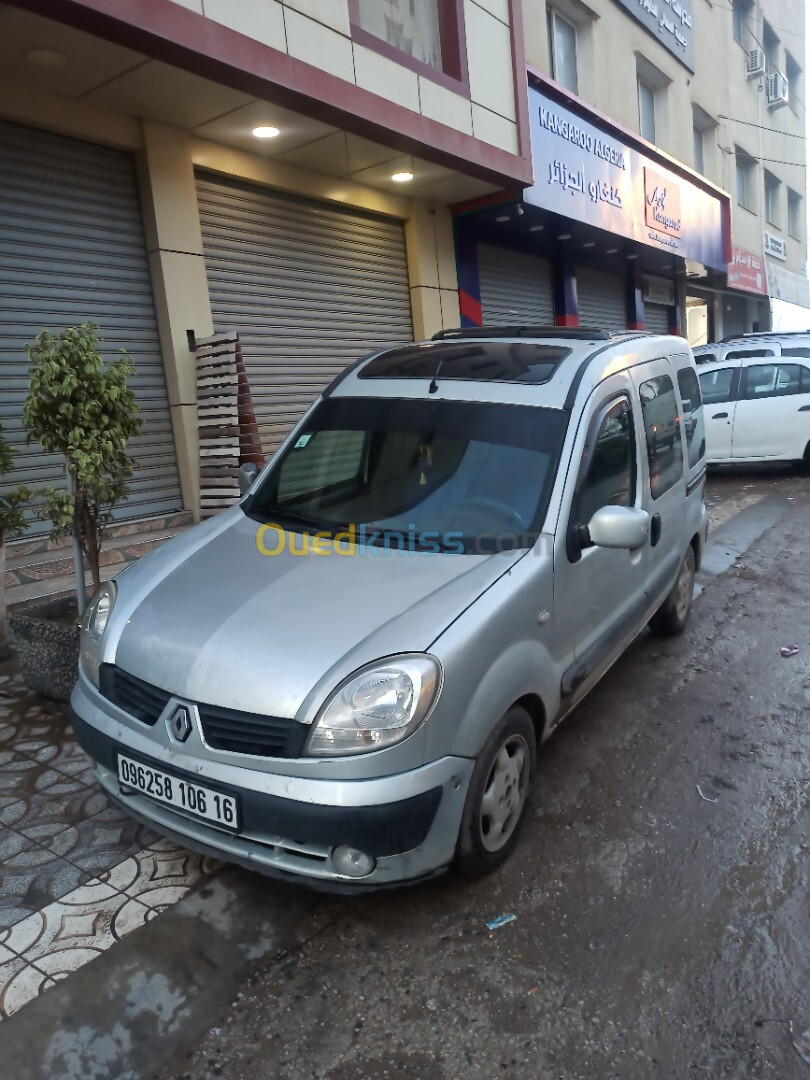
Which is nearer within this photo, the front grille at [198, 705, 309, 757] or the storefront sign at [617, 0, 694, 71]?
the front grille at [198, 705, 309, 757]

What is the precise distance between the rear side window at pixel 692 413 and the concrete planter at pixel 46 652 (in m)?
3.87

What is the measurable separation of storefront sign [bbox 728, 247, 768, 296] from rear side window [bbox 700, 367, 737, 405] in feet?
25.8

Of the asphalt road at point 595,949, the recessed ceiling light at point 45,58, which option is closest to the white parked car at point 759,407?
the asphalt road at point 595,949

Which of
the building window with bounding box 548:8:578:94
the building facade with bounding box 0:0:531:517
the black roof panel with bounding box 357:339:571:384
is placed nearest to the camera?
the black roof panel with bounding box 357:339:571:384

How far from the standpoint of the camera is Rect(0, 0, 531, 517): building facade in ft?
18.0

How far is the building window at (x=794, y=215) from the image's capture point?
26656mm

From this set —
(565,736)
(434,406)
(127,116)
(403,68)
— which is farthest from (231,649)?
(403,68)

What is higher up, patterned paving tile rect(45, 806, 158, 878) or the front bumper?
the front bumper

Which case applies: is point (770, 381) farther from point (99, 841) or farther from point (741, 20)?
point (741, 20)

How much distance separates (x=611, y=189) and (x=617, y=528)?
406 inches

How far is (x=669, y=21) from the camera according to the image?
613 inches

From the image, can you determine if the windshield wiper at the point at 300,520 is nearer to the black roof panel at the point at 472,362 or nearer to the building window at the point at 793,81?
the black roof panel at the point at 472,362

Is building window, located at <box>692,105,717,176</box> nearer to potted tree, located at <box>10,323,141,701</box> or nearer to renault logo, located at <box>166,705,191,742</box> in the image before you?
potted tree, located at <box>10,323,141,701</box>

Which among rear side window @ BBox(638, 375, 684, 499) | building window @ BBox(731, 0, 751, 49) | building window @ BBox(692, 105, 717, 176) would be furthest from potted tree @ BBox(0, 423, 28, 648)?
building window @ BBox(731, 0, 751, 49)
